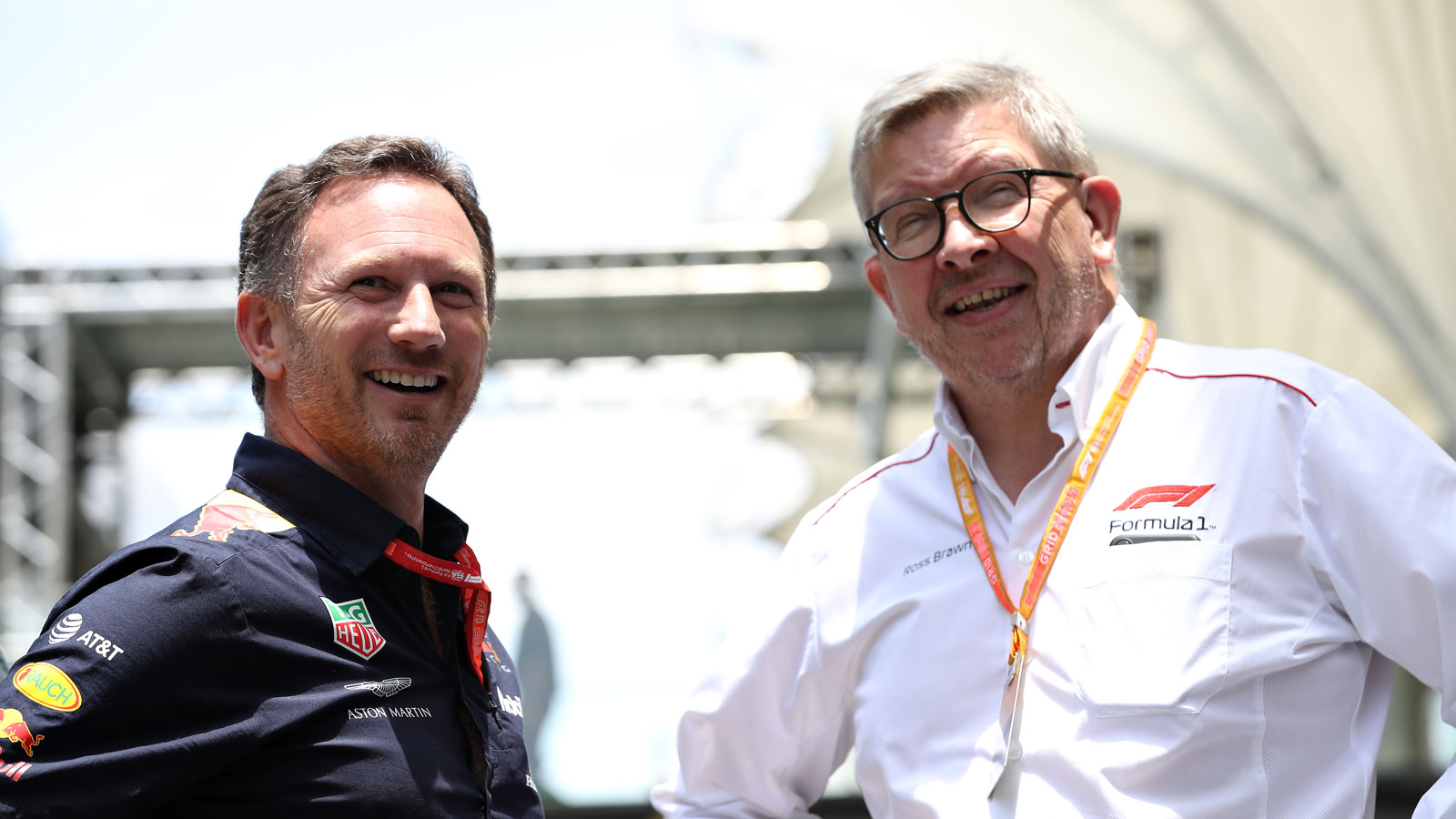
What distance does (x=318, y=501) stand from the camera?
86.0 inches

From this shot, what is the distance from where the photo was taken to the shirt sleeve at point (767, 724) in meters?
2.80

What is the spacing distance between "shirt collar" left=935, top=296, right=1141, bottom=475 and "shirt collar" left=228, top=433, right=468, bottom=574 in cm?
129

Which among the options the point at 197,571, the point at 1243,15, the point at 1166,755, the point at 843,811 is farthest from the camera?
the point at 1243,15

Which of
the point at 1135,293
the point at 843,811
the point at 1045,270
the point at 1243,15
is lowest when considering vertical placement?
the point at 843,811

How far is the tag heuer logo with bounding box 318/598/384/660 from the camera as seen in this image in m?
2.05

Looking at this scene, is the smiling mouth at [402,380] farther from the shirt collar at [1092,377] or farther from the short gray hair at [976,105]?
the shirt collar at [1092,377]

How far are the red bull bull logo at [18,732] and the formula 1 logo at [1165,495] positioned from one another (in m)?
1.90

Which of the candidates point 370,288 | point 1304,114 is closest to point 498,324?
point 1304,114

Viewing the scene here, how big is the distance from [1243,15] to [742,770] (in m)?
13.2

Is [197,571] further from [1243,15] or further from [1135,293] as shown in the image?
Answer: [1135,293]

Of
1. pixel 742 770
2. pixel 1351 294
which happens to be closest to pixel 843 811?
pixel 742 770

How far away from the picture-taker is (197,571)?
1904 millimetres

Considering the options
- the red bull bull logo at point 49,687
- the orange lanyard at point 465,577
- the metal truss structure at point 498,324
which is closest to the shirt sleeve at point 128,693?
the red bull bull logo at point 49,687

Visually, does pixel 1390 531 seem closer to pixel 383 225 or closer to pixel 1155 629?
pixel 1155 629
